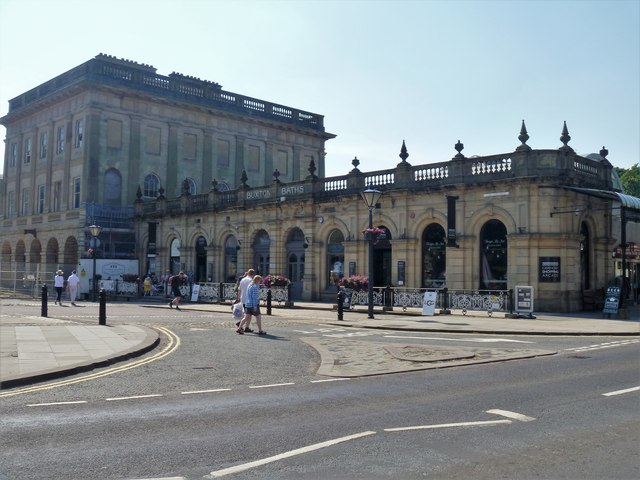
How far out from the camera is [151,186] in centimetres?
5372

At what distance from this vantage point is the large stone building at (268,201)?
28406mm

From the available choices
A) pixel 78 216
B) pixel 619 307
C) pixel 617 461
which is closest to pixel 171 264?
pixel 78 216

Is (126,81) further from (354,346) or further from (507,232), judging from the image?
(354,346)

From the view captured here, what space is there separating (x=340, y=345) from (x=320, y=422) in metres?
8.33

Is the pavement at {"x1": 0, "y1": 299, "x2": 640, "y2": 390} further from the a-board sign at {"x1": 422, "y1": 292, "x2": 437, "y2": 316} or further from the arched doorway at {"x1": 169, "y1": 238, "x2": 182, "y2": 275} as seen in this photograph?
the arched doorway at {"x1": 169, "y1": 238, "x2": 182, "y2": 275}

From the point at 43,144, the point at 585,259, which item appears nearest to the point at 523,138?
the point at 585,259

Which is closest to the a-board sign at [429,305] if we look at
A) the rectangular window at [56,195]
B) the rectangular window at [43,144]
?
the rectangular window at [56,195]

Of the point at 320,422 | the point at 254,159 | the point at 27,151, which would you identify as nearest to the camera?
the point at 320,422

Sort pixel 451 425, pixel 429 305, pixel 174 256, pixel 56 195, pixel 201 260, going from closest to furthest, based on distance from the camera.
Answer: pixel 451 425, pixel 429 305, pixel 201 260, pixel 174 256, pixel 56 195

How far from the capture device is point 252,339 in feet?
55.7

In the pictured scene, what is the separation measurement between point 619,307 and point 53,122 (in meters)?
46.9

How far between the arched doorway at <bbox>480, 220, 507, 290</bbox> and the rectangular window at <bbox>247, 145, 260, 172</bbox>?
33013mm

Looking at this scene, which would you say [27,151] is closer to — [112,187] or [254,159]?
[112,187]

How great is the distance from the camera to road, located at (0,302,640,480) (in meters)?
5.93
